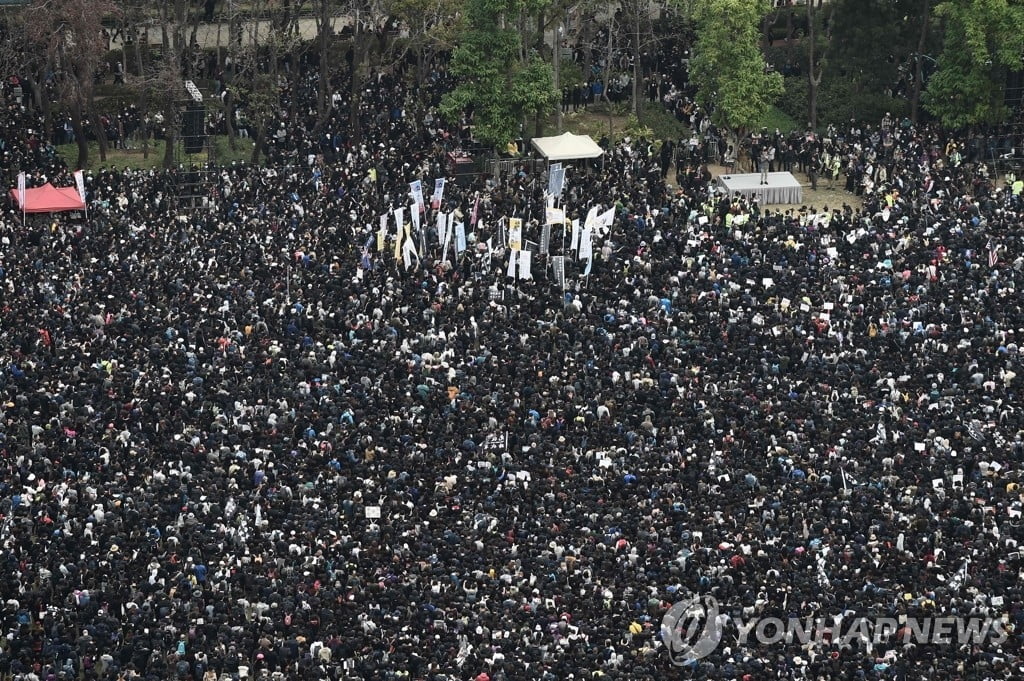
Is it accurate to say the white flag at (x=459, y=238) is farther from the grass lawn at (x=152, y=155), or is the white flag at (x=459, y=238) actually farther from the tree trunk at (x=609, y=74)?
the tree trunk at (x=609, y=74)

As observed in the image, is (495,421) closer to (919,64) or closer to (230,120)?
(230,120)

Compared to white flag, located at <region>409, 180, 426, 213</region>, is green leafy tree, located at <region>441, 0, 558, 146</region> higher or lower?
higher

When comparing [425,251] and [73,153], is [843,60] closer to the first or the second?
[425,251]

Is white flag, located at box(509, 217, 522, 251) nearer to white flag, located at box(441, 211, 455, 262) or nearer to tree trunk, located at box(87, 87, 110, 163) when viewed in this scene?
white flag, located at box(441, 211, 455, 262)

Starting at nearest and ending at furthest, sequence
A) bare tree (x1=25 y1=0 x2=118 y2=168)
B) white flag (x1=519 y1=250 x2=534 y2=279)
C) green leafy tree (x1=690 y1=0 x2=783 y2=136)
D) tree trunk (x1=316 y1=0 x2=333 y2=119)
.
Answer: white flag (x1=519 y1=250 x2=534 y2=279), bare tree (x1=25 y1=0 x2=118 y2=168), green leafy tree (x1=690 y1=0 x2=783 y2=136), tree trunk (x1=316 y1=0 x2=333 y2=119)

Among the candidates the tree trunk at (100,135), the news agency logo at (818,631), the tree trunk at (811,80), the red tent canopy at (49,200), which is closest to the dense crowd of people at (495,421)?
the news agency logo at (818,631)

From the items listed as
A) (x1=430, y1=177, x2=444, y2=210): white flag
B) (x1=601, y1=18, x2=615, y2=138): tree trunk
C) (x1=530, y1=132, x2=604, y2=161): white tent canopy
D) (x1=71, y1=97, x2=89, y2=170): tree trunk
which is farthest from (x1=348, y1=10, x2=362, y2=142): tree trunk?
(x1=71, y1=97, x2=89, y2=170): tree trunk

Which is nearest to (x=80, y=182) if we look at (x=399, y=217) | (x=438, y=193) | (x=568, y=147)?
(x=399, y=217)
